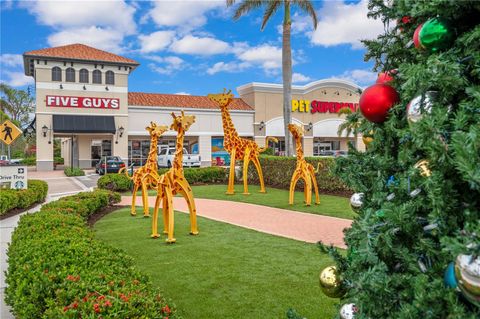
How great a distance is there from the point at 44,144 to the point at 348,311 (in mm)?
30561

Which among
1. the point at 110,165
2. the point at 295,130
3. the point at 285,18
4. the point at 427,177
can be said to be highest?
the point at 285,18

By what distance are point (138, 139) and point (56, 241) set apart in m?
29.3

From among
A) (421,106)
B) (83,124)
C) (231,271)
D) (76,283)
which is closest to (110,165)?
(83,124)

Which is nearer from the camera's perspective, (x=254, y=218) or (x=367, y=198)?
(x=367, y=198)

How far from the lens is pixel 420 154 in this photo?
1.69 m

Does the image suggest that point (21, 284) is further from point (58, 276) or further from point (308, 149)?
point (308, 149)

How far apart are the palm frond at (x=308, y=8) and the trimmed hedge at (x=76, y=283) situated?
18.5 m

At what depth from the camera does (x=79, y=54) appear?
30.0m

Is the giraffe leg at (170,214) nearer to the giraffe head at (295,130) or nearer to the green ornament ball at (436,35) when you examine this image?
the giraffe head at (295,130)

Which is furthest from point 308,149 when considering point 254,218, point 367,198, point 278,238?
point 367,198

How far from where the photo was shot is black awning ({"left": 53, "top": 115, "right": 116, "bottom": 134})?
1116 inches

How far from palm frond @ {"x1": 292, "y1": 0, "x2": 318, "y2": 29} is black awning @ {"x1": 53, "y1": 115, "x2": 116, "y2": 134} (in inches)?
656

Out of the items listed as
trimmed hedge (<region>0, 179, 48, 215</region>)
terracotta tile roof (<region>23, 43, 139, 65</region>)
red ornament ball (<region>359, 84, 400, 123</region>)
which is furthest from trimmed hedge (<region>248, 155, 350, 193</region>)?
terracotta tile roof (<region>23, 43, 139, 65</region>)

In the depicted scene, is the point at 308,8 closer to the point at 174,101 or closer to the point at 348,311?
the point at 174,101
